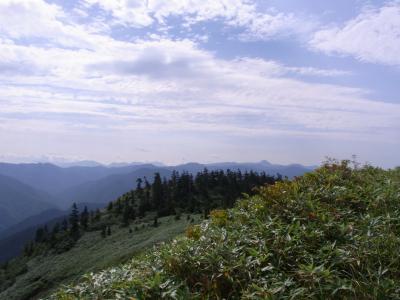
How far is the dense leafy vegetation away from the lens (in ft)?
21.1

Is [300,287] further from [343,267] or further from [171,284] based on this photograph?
[171,284]

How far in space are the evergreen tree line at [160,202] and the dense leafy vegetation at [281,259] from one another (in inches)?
2380

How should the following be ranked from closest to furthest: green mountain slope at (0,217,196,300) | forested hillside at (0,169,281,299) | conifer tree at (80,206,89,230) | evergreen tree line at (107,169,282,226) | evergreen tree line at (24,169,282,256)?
1. green mountain slope at (0,217,196,300)
2. forested hillside at (0,169,281,299)
3. evergreen tree line at (24,169,282,256)
4. evergreen tree line at (107,169,282,226)
5. conifer tree at (80,206,89,230)

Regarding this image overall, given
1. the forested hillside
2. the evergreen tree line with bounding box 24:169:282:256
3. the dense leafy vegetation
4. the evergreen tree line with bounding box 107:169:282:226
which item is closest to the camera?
the dense leafy vegetation

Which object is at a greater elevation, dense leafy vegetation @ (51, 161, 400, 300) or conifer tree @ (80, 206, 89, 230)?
dense leafy vegetation @ (51, 161, 400, 300)

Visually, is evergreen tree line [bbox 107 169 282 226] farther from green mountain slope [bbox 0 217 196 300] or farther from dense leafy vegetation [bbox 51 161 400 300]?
dense leafy vegetation [bbox 51 161 400 300]

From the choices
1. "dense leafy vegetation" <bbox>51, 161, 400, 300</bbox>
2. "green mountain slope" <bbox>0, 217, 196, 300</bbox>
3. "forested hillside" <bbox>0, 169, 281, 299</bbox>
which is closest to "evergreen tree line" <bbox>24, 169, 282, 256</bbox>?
"forested hillside" <bbox>0, 169, 281, 299</bbox>

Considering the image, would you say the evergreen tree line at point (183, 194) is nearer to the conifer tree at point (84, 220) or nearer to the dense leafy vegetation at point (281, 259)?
the conifer tree at point (84, 220)

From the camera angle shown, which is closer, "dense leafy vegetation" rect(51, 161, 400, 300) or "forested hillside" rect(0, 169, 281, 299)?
"dense leafy vegetation" rect(51, 161, 400, 300)

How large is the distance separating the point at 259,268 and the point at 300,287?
822 mm

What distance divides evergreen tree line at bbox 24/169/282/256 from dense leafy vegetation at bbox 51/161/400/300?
2380 inches

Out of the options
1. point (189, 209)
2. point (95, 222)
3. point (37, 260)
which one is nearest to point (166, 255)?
point (189, 209)

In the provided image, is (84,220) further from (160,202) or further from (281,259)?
(281,259)

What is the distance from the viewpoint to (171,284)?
22.8 ft
